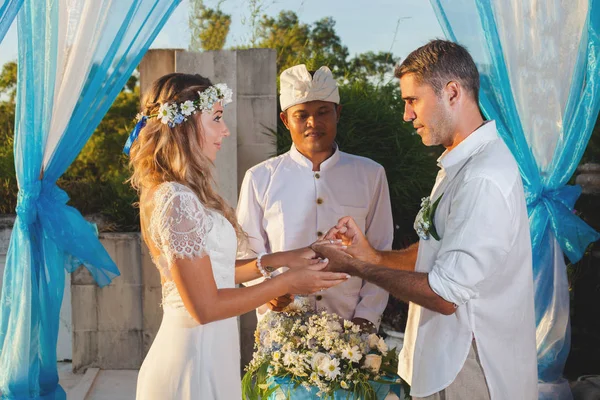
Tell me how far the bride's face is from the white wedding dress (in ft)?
0.81

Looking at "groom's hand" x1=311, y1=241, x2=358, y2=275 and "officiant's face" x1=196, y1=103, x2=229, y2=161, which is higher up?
"officiant's face" x1=196, y1=103, x2=229, y2=161

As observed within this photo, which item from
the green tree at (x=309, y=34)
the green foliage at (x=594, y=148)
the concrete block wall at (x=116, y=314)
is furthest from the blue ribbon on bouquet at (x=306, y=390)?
the green tree at (x=309, y=34)

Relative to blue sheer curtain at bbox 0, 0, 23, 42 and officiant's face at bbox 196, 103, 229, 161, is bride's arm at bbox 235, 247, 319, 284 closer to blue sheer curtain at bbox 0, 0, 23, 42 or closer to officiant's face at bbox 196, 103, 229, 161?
officiant's face at bbox 196, 103, 229, 161

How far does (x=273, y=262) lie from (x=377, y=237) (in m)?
0.78

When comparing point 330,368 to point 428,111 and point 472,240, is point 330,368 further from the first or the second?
point 428,111

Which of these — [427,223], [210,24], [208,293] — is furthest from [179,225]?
[210,24]

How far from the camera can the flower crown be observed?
256cm

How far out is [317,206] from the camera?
3734 millimetres

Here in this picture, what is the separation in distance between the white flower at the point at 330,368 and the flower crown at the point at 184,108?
3.39ft

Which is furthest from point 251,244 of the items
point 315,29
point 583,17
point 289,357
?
point 315,29

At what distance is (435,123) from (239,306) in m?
0.89

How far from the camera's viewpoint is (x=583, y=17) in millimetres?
3383

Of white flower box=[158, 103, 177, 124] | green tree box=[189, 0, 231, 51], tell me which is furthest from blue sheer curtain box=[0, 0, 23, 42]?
green tree box=[189, 0, 231, 51]

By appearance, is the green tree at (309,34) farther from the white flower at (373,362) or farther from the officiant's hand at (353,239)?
the white flower at (373,362)
